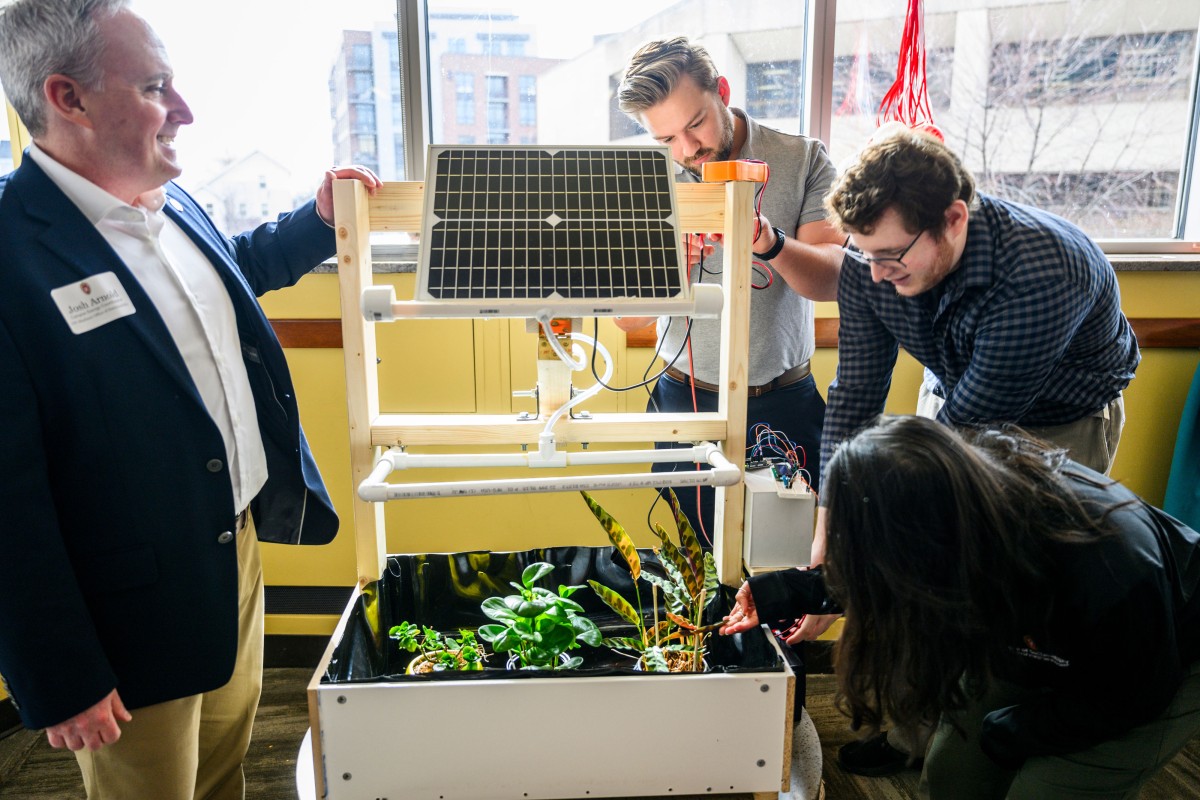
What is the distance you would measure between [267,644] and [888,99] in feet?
7.54

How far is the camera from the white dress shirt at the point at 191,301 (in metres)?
1.09

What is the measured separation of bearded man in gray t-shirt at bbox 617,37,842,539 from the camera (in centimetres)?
166

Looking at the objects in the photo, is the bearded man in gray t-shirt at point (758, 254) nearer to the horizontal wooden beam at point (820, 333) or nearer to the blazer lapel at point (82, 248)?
the horizontal wooden beam at point (820, 333)

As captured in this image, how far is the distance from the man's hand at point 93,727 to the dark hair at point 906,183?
1.26 m

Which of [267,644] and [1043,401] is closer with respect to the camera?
[1043,401]

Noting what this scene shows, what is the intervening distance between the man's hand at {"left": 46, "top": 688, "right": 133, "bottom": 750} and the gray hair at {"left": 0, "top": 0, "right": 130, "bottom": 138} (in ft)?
2.54

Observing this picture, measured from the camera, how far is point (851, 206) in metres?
1.29

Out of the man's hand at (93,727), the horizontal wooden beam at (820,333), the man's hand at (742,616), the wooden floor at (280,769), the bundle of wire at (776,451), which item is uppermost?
the horizontal wooden beam at (820,333)

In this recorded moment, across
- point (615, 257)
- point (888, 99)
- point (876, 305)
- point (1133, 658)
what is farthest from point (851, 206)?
point (888, 99)

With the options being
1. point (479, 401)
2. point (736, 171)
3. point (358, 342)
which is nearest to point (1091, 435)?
point (736, 171)

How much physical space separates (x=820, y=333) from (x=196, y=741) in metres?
1.69

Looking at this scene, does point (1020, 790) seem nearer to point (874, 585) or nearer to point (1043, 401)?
point (874, 585)

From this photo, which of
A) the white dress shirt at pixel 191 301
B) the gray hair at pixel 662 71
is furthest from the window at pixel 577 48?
the white dress shirt at pixel 191 301

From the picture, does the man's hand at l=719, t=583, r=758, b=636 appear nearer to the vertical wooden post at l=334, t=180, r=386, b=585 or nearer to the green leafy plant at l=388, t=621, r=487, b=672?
the green leafy plant at l=388, t=621, r=487, b=672
